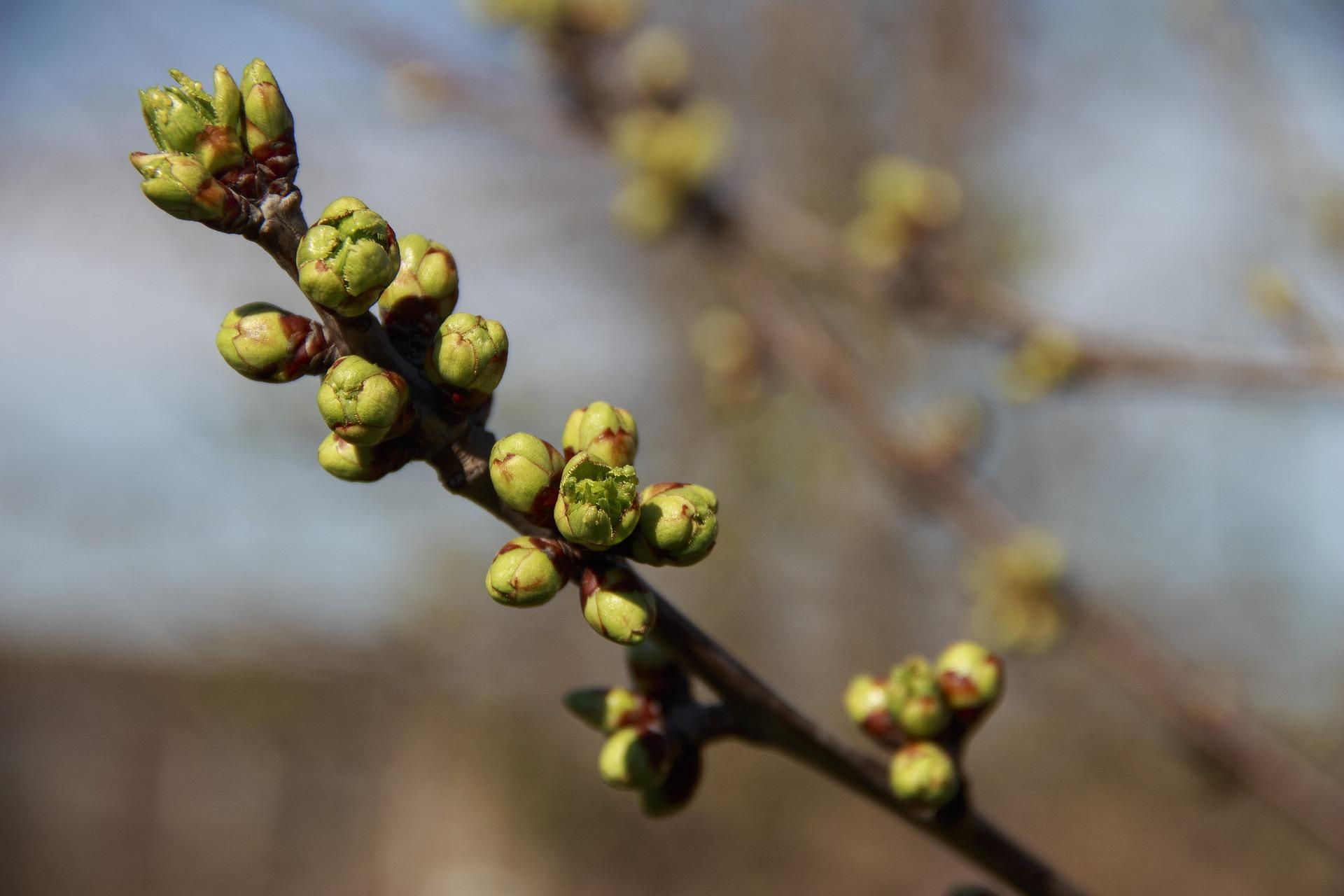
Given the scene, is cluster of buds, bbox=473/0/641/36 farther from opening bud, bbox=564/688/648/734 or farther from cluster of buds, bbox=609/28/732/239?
opening bud, bbox=564/688/648/734

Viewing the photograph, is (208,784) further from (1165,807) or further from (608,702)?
(608,702)

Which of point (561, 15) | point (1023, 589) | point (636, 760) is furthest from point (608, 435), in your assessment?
point (561, 15)

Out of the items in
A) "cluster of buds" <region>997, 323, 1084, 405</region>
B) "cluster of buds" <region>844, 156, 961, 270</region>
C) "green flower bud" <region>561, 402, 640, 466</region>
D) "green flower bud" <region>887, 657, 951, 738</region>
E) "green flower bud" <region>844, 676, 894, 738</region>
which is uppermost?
"cluster of buds" <region>844, 156, 961, 270</region>

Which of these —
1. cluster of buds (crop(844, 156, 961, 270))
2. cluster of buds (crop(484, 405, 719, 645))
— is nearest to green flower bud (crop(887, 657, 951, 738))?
cluster of buds (crop(484, 405, 719, 645))

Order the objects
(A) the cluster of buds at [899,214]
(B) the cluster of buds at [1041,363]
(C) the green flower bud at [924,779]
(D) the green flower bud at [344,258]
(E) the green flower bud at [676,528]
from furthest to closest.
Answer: (A) the cluster of buds at [899,214]
(B) the cluster of buds at [1041,363]
(C) the green flower bud at [924,779]
(E) the green flower bud at [676,528]
(D) the green flower bud at [344,258]

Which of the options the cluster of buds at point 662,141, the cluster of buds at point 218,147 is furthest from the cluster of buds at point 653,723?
the cluster of buds at point 662,141

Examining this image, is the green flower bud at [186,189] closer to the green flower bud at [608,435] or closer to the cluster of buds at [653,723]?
the green flower bud at [608,435]
